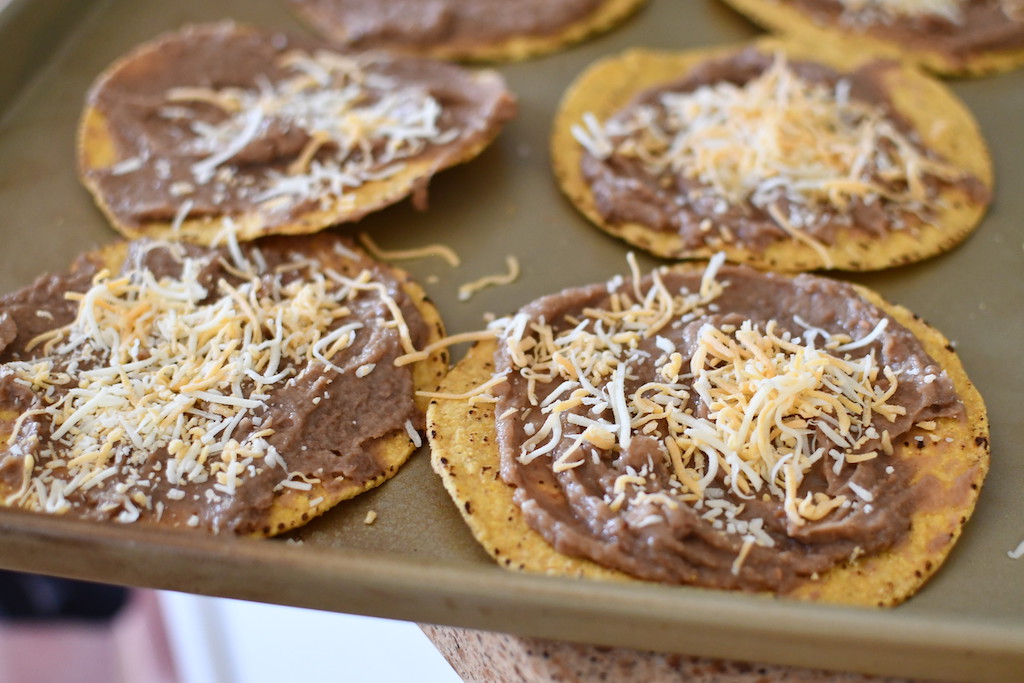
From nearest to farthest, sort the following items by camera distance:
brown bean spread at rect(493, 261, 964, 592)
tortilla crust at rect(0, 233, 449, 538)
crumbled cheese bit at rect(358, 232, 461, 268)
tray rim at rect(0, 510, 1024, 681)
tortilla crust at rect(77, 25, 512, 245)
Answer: tray rim at rect(0, 510, 1024, 681) < brown bean spread at rect(493, 261, 964, 592) < tortilla crust at rect(0, 233, 449, 538) < tortilla crust at rect(77, 25, 512, 245) < crumbled cheese bit at rect(358, 232, 461, 268)

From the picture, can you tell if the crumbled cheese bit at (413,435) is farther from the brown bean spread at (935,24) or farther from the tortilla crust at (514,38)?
the brown bean spread at (935,24)

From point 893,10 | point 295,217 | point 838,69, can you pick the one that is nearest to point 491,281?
point 295,217

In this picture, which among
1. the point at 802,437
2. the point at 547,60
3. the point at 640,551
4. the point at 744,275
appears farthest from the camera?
A: the point at 547,60

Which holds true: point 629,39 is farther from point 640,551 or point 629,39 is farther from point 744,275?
point 640,551

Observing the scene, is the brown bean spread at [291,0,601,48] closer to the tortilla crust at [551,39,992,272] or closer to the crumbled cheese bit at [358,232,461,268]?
the tortilla crust at [551,39,992,272]

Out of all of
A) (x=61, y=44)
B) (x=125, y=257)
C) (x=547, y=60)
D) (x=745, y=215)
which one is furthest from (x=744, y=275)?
(x=61, y=44)

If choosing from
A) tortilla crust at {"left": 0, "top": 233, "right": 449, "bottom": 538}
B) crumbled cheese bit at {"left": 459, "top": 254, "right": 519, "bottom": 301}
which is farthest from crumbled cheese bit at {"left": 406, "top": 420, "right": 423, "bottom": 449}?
crumbled cheese bit at {"left": 459, "top": 254, "right": 519, "bottom": 301}
